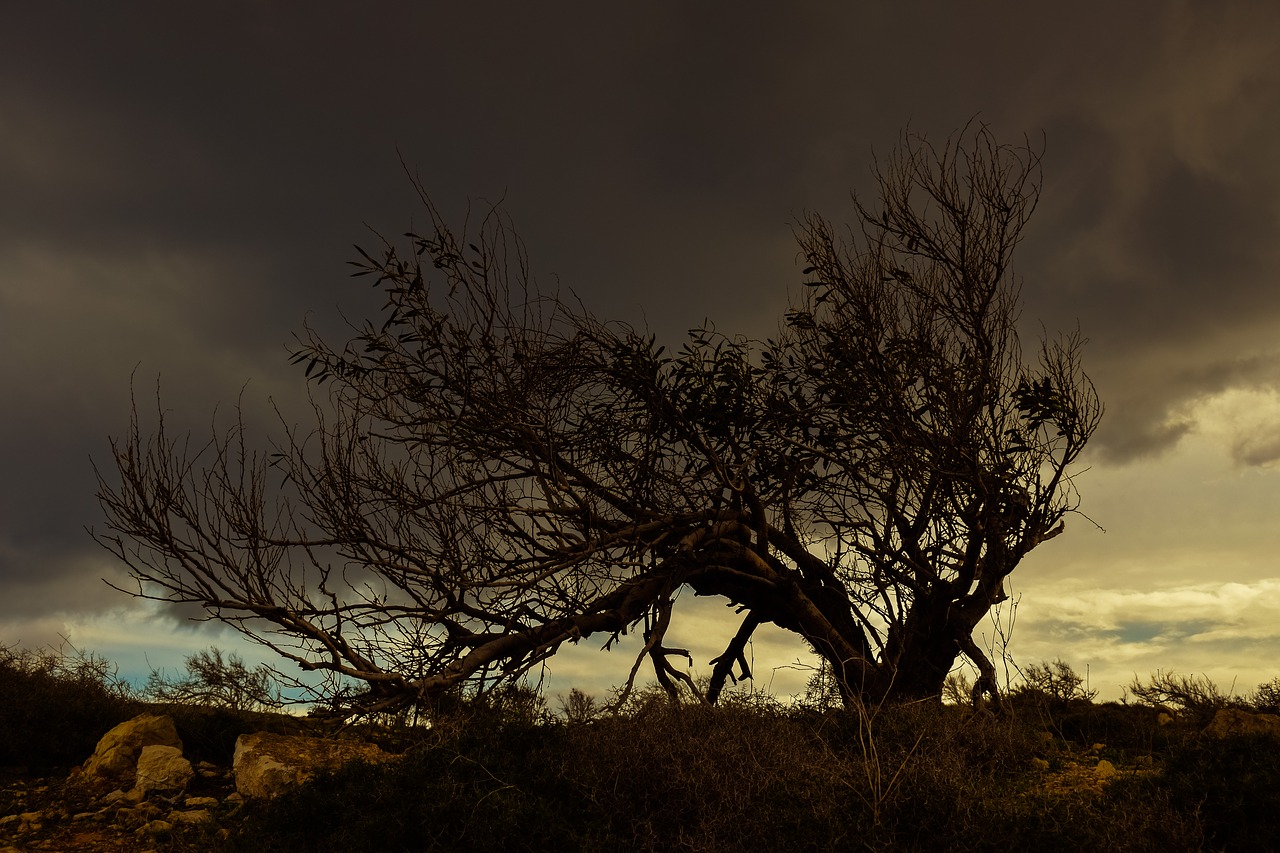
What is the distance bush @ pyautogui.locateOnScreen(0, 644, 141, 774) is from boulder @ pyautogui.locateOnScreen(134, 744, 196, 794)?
174 centimetres

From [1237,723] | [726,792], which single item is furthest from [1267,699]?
[726,792]

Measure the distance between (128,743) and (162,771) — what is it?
968 mm

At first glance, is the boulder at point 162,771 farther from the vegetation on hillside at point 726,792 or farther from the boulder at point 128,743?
the vegetation on hillside at point 726,792

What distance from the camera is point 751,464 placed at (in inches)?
462

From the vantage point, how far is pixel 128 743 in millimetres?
9141

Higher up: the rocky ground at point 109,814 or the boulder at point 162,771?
the boulder at point 162,771

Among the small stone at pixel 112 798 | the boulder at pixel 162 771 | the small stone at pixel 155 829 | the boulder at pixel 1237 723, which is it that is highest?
the boulder at pixel 1237 723

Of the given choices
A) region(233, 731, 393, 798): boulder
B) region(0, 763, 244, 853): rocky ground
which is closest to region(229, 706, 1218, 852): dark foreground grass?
A: region(233, 731, 393, 798): boulder

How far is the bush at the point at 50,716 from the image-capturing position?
963 centimetres

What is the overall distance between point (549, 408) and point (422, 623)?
2.60m

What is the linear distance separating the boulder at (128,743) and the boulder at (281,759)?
1.34 m

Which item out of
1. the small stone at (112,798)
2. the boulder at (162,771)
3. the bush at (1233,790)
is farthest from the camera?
the boulder at (162,771)

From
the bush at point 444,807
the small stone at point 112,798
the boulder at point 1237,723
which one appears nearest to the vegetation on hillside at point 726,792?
the bush at point 444,807

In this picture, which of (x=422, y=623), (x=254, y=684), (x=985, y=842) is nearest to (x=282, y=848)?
(x=422, y=623)
